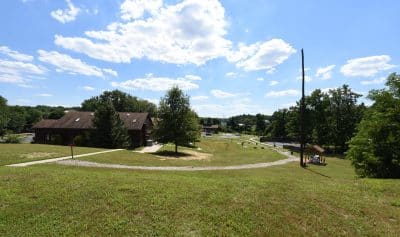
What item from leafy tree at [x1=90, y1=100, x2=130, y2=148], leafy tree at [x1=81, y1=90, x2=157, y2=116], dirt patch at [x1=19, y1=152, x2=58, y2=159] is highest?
leafy tree at [x1=81, y1=90, x2=157, y2=116]

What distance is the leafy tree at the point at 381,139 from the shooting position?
1895cm

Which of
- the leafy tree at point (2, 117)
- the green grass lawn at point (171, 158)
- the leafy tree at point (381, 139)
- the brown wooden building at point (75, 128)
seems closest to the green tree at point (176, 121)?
the green grass lawn at point (171, 158)

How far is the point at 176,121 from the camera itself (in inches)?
1658

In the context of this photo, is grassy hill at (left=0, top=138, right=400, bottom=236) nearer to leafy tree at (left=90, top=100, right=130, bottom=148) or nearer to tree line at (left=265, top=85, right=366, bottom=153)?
leafy tree at (left=90, top=100, right=130, bottom=148)

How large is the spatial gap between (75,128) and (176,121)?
18984mm

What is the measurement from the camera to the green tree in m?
42.0

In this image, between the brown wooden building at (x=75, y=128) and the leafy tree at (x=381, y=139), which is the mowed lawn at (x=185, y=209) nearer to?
the leafy tree at (x=381, y=139)

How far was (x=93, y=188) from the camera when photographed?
9539 millimetres

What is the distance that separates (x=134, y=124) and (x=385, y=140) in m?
39.7

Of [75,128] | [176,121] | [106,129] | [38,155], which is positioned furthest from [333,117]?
[38,155]

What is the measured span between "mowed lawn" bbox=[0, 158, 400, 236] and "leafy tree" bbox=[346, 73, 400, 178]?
9.46 metres

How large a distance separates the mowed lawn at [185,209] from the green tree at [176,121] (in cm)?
3113

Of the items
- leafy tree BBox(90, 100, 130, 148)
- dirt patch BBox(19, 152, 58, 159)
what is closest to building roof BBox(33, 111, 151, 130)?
leafy tree BBox(90, 100, 130, 148)

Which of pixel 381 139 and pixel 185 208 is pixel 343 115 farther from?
pixel 185 208
